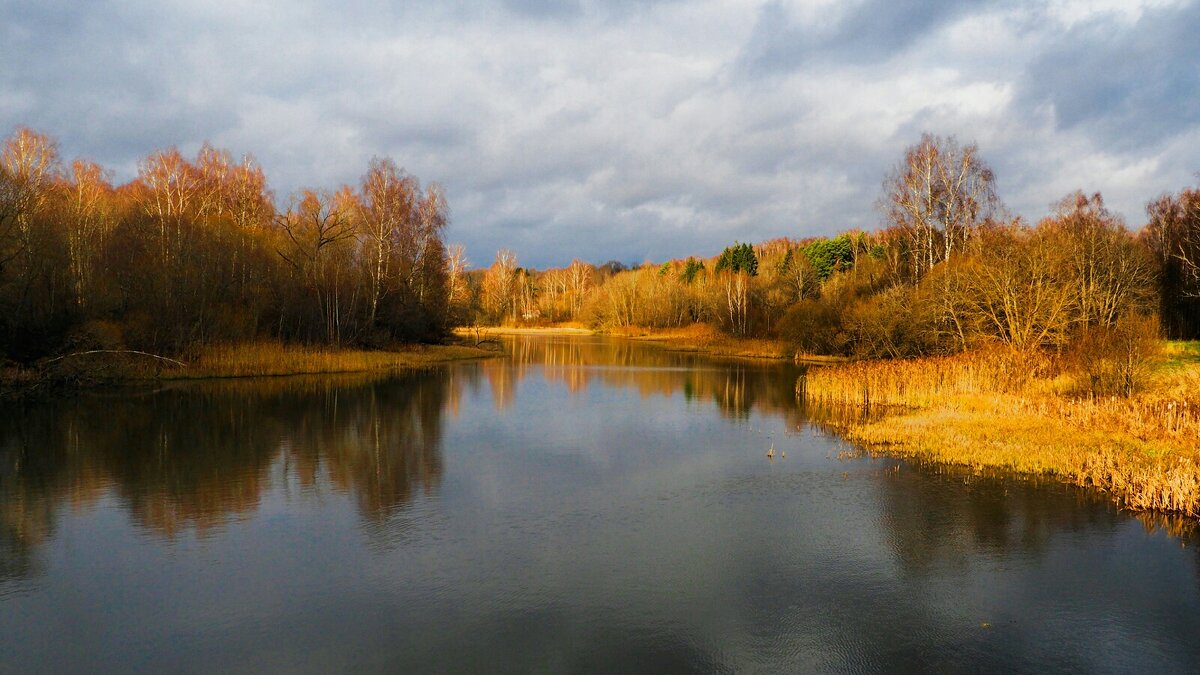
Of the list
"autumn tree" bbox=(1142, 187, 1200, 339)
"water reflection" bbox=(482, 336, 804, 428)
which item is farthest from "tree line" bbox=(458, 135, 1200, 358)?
"water reflection" bbox=(482, 336, 804, 428)

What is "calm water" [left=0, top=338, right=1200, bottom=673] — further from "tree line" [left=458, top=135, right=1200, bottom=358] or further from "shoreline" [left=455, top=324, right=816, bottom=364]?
"shoreline" [left=455, top=324, right=816, bottom=364]

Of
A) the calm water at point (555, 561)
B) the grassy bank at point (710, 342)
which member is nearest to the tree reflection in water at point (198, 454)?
the calm water at point (555, 561)

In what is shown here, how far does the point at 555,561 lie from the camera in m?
8.24

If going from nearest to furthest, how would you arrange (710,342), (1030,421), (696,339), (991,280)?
(1030,421)
(991,280)
(710,342)
(696,339)

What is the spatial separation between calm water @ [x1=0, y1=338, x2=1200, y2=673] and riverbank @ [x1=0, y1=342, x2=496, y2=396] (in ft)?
26.6

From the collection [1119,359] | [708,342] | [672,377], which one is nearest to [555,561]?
[1119,359]

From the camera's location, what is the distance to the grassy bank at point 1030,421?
11.3 meters

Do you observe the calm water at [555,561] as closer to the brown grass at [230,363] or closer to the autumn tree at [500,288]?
the brown grass at [230,363]

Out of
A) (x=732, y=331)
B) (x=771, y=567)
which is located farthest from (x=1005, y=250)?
(x=732, y=331)

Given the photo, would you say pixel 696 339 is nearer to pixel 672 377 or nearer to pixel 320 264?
pixel 672 377

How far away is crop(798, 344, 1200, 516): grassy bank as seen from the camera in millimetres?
11257

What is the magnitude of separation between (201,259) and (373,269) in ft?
33.1

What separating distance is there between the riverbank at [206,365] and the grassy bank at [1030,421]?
2064 centimetres

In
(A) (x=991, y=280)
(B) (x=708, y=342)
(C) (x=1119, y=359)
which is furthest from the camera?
(B) (x=708, y=342)
